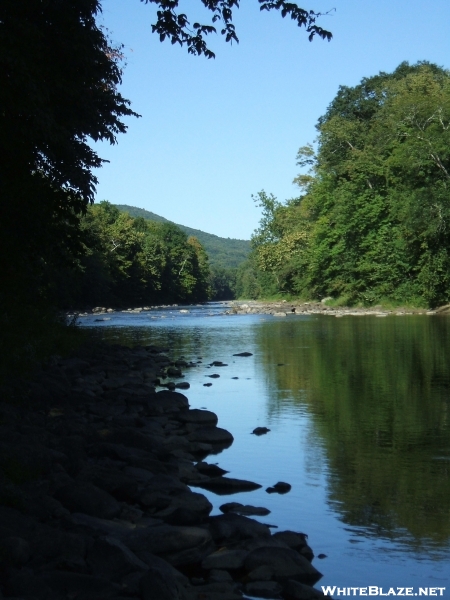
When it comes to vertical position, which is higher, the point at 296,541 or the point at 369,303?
the point at 369,303

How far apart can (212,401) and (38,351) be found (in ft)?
11.2

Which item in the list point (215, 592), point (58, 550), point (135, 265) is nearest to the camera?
point (215, 592)

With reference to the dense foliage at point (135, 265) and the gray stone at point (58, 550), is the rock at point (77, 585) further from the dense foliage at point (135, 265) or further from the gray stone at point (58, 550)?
the dense foliage at point (135, 265)

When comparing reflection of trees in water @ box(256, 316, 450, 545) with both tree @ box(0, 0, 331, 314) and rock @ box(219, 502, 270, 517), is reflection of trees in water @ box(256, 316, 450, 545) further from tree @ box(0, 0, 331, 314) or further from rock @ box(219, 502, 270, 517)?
tree @ box(0, 0, 331, 314)

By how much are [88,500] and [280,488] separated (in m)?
2.48

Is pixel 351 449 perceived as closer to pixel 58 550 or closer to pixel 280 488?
pixel 280 488

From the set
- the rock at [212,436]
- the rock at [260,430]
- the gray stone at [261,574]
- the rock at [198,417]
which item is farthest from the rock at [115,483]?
the rock at [260,430]

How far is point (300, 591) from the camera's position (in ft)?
17.9

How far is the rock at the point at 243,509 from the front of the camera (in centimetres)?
735

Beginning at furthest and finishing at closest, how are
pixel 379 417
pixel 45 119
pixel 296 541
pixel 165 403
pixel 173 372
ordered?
pixel 173 372
pixel 379 417
pixel 165 403
pixel 45 119
pixel 296 541

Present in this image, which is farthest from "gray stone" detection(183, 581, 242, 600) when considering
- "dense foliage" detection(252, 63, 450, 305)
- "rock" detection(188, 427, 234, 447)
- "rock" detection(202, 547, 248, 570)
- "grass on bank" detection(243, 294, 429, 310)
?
"grass on bank" detection(243, 294, 429, 310)

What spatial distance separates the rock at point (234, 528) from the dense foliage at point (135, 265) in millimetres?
50644

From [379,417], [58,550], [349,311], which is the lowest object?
[379,417]

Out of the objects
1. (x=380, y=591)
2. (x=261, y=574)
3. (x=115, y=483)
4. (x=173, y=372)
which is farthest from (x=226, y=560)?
(x=173, y=372)
